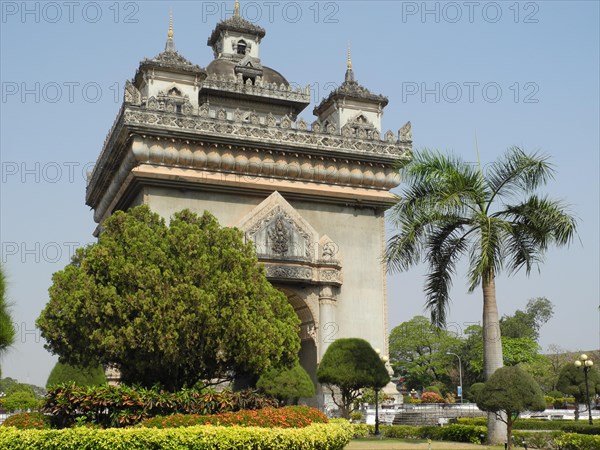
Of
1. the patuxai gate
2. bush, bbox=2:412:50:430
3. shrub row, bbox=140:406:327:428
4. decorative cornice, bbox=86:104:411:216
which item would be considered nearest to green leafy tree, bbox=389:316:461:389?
the patuxai gate

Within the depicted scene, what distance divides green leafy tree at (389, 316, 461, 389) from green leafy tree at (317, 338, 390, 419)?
49.2m

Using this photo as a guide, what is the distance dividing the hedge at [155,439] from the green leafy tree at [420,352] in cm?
5960

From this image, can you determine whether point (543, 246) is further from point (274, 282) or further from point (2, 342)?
point (2, 342)

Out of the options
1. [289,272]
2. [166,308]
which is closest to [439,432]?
[289,272]

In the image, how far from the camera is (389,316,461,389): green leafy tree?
70688 millimetres

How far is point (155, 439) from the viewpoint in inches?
467

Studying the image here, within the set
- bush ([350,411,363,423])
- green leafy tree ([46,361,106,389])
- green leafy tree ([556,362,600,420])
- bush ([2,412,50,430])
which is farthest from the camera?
green leafy tree ([556,362,600,420])

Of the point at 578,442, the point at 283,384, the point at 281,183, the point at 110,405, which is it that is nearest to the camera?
the point at 110,405

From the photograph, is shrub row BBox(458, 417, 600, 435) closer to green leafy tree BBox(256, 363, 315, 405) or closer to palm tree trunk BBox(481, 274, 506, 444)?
palm tree trunk BBox(481, 274, 506, 444)

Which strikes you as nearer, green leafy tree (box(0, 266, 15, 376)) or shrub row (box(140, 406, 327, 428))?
shrub row (box(140, 406, 327, 428))

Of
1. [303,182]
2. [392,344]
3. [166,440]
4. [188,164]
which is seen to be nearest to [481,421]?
[303,182]

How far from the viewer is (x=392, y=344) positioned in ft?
238

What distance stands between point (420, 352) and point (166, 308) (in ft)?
196

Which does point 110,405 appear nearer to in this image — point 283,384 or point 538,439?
point 283,384
